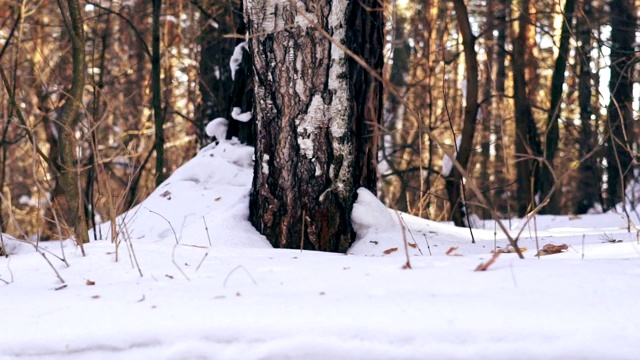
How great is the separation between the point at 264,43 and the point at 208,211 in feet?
3.34

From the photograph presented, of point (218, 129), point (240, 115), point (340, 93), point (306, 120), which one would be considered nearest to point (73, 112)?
point (218, 129)

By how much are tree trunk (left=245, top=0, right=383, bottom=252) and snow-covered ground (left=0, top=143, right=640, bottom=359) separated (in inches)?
27.9

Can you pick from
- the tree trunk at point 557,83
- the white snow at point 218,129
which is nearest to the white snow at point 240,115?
the white snow at point 218,129

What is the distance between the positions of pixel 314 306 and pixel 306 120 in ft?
5.61

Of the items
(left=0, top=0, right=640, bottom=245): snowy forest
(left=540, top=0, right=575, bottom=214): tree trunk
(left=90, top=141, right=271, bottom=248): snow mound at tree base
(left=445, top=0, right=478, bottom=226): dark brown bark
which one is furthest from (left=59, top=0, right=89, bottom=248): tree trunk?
(left=540, top=0, right=575, bottom=214): tree trunk

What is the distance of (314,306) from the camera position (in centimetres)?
217

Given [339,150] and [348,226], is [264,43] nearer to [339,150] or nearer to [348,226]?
[339,150]

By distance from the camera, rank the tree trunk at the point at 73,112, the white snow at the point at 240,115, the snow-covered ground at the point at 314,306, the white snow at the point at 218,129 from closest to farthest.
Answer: the snow-covered ground at the point at 314,306
the tree trunk at the point at 73,112
the white snow at the point at 240,115
the white snow at the point at 218,129

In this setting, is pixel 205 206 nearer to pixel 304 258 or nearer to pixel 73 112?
pixel 73 112

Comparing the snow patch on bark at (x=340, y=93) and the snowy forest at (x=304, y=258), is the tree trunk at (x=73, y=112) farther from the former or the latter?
the snow patch on bark at (x=340, y=93)

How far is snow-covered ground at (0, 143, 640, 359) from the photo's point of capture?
194 cm

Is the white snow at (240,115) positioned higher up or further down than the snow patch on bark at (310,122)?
higher up

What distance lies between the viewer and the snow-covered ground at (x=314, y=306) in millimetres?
1944

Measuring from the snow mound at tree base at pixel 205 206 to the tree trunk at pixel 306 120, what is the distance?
0.18m
